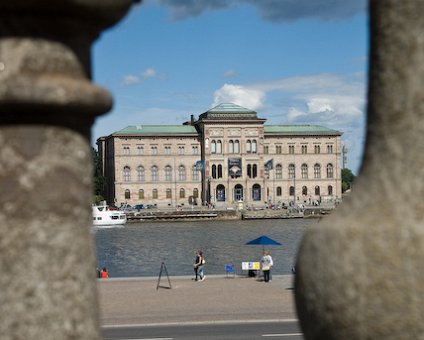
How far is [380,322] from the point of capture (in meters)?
2.13

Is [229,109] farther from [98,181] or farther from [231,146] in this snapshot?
[98,181]

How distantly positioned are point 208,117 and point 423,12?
446 feet

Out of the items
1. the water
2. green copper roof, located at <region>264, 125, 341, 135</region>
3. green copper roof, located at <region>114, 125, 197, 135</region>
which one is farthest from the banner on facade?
the water

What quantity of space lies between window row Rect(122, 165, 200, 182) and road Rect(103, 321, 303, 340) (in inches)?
4674

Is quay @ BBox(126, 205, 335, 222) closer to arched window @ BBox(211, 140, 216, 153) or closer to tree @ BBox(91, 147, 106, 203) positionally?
arched window @ BBox(211, 140, 216, 153)

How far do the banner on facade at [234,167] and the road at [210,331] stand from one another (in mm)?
116624

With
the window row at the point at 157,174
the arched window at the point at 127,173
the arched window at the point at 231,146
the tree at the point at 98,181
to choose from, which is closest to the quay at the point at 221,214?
the window row at the point at 157,174

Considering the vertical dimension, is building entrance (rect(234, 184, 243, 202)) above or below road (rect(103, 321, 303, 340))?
below

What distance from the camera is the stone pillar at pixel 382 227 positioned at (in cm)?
211

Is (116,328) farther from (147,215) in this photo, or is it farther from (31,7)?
(147,215)

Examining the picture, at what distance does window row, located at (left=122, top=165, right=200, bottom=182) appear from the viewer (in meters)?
138

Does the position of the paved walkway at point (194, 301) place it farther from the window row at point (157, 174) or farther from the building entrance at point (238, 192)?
the window row at point (157, 174)

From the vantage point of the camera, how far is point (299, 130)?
144000 millimetres

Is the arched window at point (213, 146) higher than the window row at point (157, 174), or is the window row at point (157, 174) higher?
the arched window at point (213, 146)
